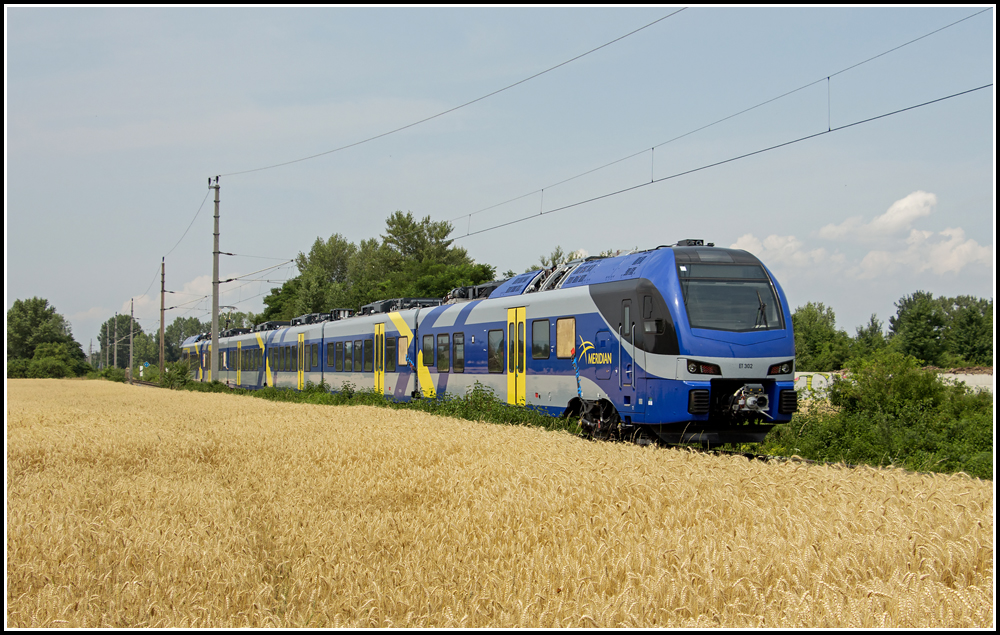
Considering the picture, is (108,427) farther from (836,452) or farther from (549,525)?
(836,452)

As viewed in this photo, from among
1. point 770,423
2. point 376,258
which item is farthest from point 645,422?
point 376,258

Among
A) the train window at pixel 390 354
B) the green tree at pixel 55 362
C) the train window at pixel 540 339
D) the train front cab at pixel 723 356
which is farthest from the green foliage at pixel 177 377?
the green tree at pixel 55 362

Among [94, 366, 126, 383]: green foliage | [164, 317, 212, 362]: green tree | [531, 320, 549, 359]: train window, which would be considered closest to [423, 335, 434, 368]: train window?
[531, 320, 549, 359]: train window

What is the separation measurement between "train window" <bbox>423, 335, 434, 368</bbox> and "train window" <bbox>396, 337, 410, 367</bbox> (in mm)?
1380

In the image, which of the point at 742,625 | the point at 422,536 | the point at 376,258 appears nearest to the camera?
the point at 742,625

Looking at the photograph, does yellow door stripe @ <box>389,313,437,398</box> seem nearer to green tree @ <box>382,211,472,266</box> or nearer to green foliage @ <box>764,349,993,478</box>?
green foliage @ <box>764,349,993,478</box>

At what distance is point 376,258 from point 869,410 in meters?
71.0

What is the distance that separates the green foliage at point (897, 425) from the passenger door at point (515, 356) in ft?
17.7

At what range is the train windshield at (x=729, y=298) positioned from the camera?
13.9 metres

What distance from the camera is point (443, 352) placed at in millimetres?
22234

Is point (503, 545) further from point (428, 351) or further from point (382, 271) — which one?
point (382, 271)

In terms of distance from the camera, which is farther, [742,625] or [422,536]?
[422,536]

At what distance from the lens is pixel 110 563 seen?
534 centimetres

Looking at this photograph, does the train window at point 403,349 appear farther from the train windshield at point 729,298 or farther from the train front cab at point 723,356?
the train windshield at point 729,298
